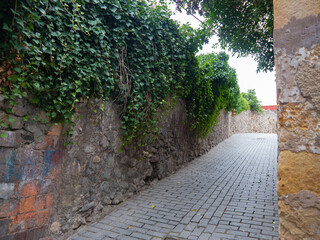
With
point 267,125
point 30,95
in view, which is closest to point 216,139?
point 30,95

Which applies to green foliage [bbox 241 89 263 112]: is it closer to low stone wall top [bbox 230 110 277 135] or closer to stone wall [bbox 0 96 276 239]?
low stone wall top [bbox 230 110 277 135]

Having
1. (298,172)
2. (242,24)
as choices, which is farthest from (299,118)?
(242,24)

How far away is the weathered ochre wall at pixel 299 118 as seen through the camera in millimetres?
1336

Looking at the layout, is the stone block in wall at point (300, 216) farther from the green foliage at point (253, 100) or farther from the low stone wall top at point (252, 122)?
the green foliage at point (253, 100)

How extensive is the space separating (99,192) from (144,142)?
1486 millimetres

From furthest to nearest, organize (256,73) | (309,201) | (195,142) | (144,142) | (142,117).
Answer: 1. (195,142)
2. (256,73)
3. (144,142)
4. (142,117)
5. (309,201)

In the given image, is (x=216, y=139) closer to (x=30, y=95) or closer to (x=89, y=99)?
(x=89, y=99)

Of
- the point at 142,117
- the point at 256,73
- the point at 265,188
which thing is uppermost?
the point at 256,73

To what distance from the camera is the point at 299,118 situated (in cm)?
140

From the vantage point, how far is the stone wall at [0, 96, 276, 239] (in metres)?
2.53

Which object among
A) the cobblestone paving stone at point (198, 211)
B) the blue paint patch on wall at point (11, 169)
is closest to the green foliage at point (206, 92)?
the cobblestone paving stone at point (198, 211)

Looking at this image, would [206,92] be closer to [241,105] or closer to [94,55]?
[94,55]

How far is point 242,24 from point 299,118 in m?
5.99

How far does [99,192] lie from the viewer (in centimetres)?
367
